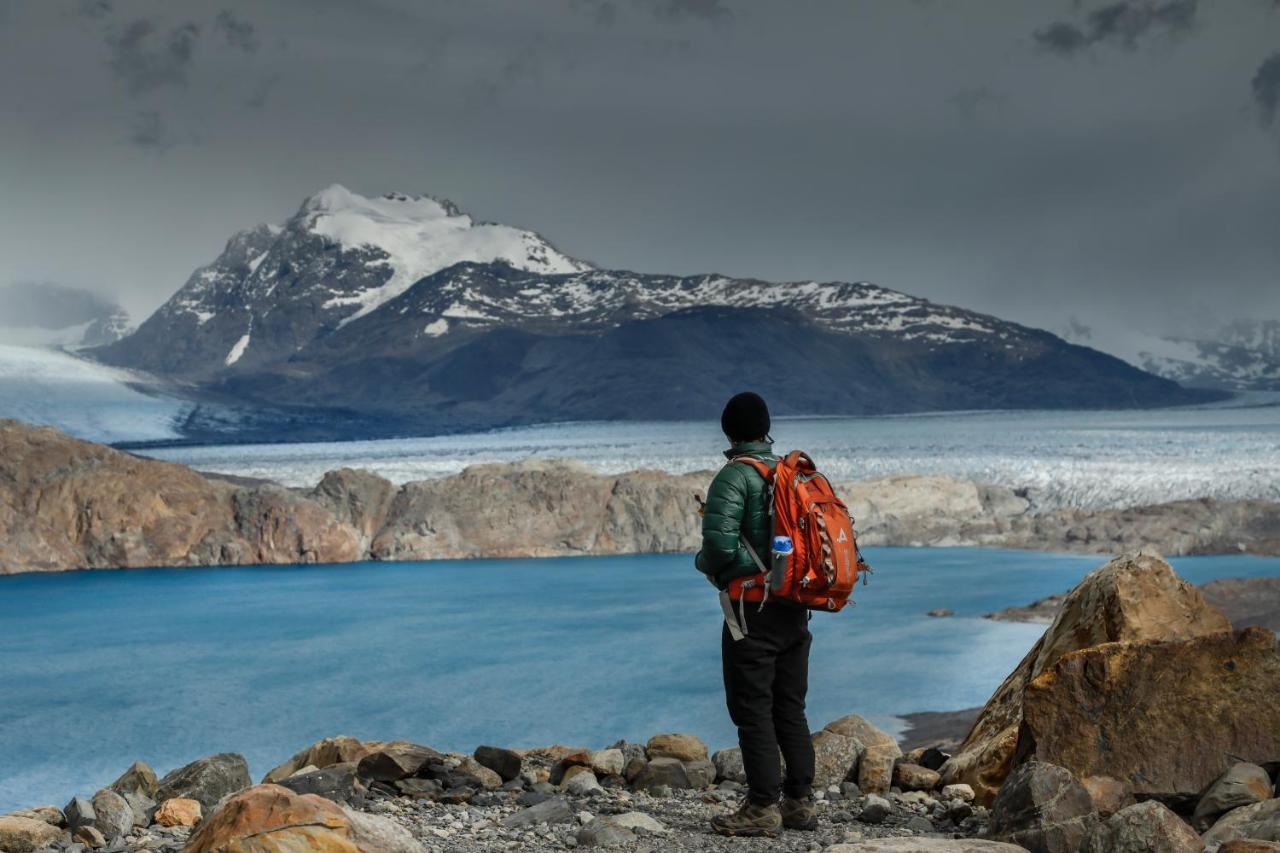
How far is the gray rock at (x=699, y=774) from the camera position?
5.18m

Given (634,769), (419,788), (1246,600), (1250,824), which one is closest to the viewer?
(1250,824)

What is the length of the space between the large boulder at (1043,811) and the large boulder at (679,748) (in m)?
2.12

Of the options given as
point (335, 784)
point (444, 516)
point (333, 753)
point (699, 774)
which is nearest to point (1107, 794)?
point (699, 774)

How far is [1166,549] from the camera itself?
82.2 feet

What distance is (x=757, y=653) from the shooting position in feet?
13.3

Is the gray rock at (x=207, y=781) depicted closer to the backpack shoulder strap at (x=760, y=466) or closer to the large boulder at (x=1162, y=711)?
the backpack shoulder strap at (x=760, y=466)

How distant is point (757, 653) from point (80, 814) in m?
2.41

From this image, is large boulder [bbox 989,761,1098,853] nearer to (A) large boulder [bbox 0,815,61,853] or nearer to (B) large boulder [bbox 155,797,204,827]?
(B) large boulder [bbox 155,797,204,827]

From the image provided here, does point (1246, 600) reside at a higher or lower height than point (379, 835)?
lower

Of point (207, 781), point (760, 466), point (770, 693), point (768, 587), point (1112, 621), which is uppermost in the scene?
point (760, 466)

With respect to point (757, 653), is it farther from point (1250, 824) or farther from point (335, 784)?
point (335, 784)

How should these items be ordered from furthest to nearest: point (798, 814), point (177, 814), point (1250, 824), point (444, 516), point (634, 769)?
point (444, 516)
point (634, 769)
point (177, 814)
point (798, 814)
point (1250, 824)

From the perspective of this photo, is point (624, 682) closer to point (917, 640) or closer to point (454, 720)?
point (454, 720)

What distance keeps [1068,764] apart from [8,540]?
1060 inches
